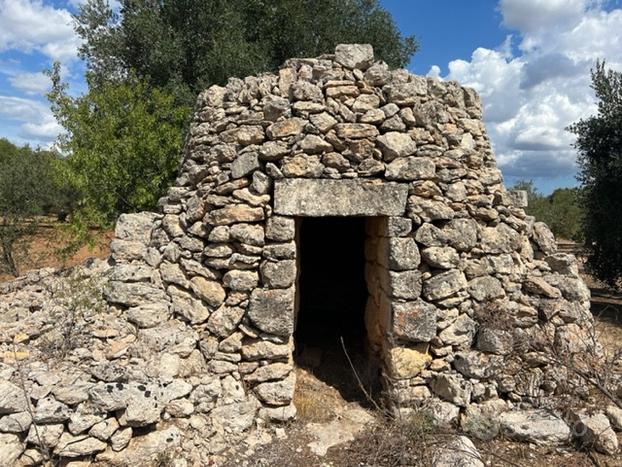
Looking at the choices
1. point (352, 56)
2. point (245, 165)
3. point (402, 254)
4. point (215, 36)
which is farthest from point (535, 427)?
point (215, 36)

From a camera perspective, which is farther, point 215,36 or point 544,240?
point 215,36

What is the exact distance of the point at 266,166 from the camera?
450 cm

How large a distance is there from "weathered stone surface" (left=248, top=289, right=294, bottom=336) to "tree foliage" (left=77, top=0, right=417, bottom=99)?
6.22 meters

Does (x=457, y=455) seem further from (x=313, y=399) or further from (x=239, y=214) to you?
(x=239, y=214)

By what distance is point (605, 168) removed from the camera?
29.7 feet

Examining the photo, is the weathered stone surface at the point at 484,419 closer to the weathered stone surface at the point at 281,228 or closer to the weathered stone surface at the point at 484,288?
the weathered stone surface at the point at 484,288

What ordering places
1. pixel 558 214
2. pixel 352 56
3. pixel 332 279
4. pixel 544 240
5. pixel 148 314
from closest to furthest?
pixel 148 314 < pixel 352 56 < pixel 544 240 < pixel 332 279 < pixel 558 214

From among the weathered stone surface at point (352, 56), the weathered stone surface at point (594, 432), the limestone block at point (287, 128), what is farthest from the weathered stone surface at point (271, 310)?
the weathered stone surface at point (594, 432)

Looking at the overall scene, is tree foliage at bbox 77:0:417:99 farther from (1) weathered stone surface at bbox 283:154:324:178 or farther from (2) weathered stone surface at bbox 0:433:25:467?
(2) weathered stone surface at bbox 0:433:25:467

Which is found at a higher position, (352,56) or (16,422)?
(352,56)

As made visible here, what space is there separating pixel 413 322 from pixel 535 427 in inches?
55.8

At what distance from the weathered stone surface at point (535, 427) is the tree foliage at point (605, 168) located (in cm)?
639

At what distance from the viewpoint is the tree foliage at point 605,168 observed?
352 inches

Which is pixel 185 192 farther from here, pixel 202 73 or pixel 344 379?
pixel 202 73
